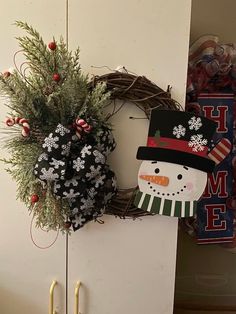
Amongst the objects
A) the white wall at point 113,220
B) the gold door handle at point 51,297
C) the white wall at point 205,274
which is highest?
the white wall at point 113,220

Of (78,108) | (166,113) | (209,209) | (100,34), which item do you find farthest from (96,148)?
(209,209)

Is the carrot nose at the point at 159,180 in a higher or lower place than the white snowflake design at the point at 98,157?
lower

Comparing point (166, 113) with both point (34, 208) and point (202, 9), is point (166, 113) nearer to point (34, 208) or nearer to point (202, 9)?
point (34, 208)

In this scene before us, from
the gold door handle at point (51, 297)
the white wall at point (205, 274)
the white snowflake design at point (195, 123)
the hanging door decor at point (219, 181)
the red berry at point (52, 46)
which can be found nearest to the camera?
the red berry at point (52, 46)

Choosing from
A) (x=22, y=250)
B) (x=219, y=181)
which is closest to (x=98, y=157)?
(x=22, y=250)

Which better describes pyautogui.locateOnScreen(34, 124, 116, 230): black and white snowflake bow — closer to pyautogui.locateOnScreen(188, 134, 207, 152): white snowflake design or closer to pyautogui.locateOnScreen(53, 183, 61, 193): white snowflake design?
pyautogui.locateOnScreen(53, 183, 61, 193): white snowflake design

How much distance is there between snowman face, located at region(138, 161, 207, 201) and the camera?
1.05 metres

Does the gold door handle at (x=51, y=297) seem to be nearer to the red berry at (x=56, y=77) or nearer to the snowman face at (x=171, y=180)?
the snowman face at (x=171, y=180)

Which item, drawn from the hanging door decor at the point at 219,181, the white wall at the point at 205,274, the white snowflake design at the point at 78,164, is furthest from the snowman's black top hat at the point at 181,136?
the white wall at the point at 205,274

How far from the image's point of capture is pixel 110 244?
116cm

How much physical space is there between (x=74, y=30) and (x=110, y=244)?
0.72 m

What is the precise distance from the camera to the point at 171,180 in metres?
A: 1.06

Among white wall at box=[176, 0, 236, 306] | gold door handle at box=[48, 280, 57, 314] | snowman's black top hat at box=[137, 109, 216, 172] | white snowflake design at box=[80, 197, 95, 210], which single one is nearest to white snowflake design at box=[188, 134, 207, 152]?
snowman's black top hat at box=[137, 109, 216, 172]

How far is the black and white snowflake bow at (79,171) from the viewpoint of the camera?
0.93 metres
